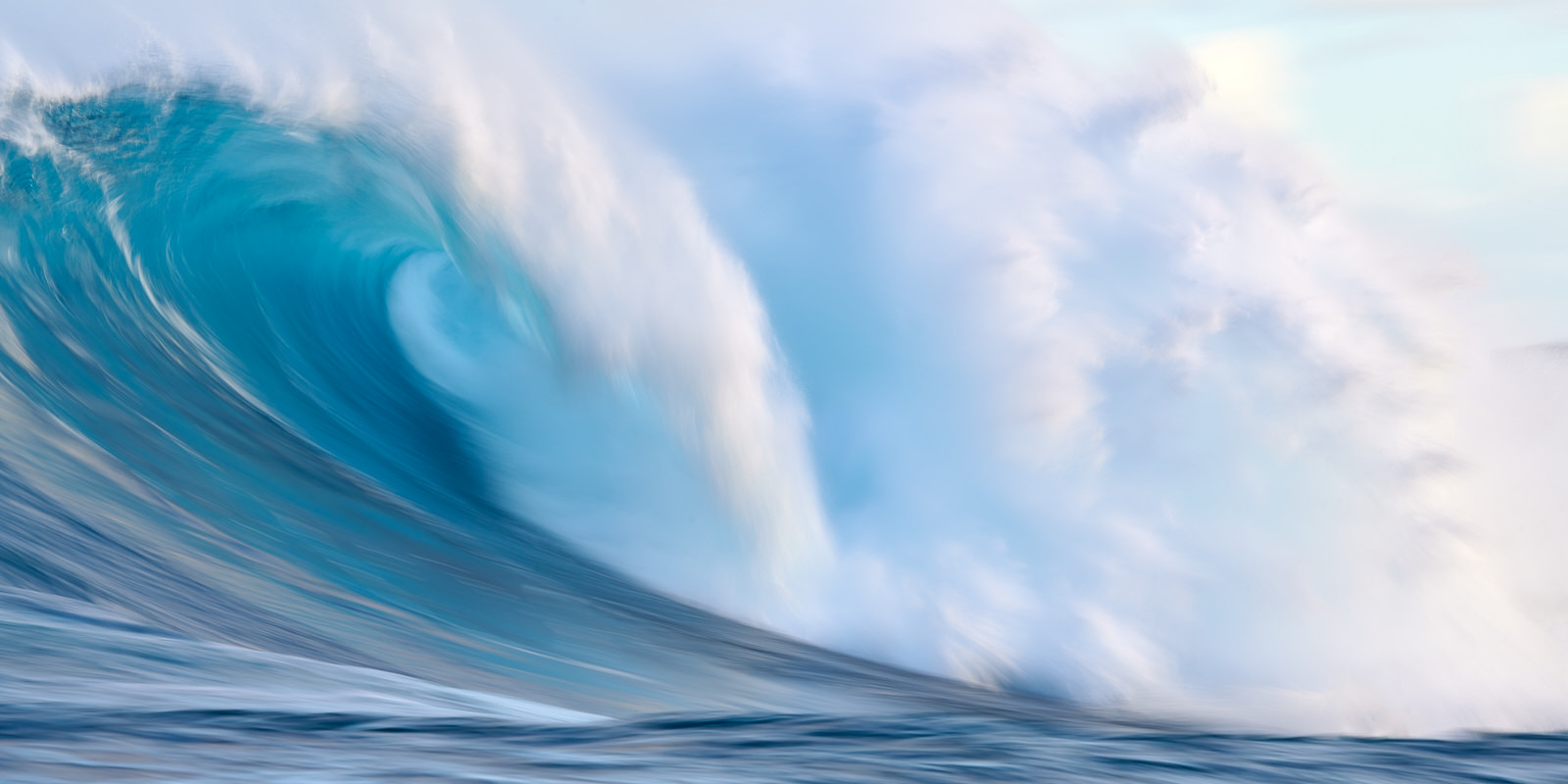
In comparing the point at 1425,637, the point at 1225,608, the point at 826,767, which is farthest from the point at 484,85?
the point at 826,767

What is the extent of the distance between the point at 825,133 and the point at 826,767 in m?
6.58

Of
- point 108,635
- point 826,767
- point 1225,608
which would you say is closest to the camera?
point 826,767

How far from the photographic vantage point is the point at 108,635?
9.93ft

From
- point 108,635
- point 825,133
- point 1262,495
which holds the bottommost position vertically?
point 108,635

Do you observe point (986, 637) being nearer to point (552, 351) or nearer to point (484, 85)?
point (552, 351)

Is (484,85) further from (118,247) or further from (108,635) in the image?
(108,635)

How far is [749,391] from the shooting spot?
23.4 ft

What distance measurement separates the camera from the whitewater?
4969 mm

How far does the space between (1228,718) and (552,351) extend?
13.3 ft

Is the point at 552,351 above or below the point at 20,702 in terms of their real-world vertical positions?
above

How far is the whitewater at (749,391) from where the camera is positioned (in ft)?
16.3

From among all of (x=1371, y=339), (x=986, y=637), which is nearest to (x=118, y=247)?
(x=986, y=637)

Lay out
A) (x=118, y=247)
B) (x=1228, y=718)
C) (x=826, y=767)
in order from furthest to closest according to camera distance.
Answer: (x=118, y=247)
(x=1228, y=718)
(x=826, y=767)

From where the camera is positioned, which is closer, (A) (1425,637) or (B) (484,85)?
(A) (1425,637)
